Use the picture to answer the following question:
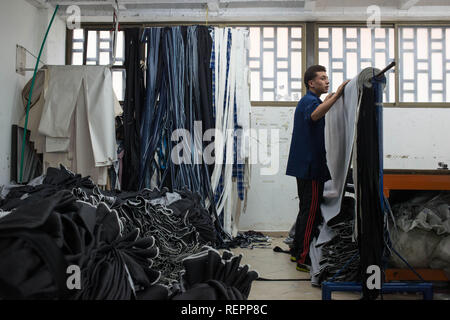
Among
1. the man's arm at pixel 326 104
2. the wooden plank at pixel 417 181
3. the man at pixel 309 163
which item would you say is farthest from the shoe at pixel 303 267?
the man's arm at pixel 326 104

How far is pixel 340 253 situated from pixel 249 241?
4.59 feet

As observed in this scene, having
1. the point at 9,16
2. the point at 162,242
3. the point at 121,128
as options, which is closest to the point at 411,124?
the point at 121,128

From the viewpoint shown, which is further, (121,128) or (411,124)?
(411,124)

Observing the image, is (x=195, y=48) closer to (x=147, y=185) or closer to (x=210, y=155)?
(x=210, y=155)

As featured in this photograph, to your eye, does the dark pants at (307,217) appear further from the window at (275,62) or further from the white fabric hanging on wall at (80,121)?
the window at (275,62)

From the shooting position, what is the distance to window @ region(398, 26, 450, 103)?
409 centimetres

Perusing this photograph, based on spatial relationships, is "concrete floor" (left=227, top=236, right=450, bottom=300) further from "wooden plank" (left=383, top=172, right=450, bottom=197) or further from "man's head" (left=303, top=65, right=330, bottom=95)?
"man's head" (left=303, top=65, right=330, bottom=95)

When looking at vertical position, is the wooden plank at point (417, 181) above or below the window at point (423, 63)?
below

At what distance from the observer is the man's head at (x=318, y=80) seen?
266 cm

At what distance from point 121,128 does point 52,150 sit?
63 cm

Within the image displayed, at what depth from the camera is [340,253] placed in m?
2.12

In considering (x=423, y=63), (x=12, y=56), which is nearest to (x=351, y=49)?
(x=423, y=63)

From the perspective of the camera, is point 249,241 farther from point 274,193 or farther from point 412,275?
point 412,275

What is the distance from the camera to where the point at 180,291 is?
920 mm
